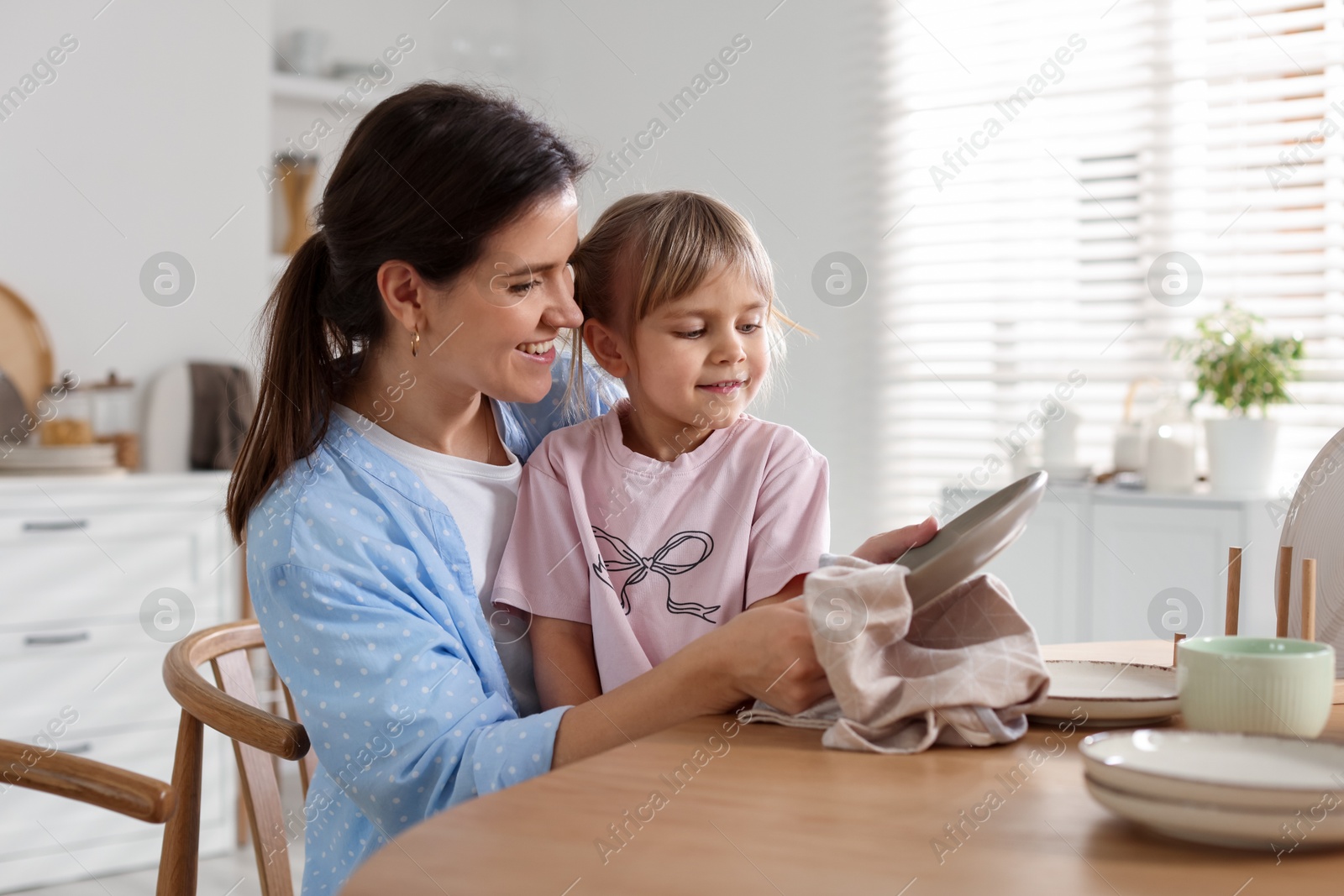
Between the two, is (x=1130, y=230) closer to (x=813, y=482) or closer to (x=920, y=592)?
(x=813, y=482)

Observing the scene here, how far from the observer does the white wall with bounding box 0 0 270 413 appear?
127 inches

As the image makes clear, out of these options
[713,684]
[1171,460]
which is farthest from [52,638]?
[1171,460]

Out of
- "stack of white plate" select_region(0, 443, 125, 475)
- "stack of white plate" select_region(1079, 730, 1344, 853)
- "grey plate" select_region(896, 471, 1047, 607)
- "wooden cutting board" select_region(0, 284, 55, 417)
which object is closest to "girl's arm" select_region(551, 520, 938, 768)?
"grey plate" select_region(896, 471, 1047, 607)

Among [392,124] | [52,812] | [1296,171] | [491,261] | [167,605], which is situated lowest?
[52,812]

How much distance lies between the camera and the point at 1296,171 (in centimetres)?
319

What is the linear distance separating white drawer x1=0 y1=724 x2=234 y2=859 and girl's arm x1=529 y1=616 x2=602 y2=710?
1.98 m

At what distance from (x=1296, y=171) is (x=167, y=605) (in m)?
3.20

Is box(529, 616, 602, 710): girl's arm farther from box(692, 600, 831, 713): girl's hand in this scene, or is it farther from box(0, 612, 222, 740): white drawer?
box(0, 612, 222, 740): white drawer

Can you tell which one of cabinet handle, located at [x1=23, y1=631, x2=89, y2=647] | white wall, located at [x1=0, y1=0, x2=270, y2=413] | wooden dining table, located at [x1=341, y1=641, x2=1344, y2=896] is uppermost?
white wall, located at [x1=0, y1=0, x2=270, y2=413]

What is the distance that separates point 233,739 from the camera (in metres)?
1.15

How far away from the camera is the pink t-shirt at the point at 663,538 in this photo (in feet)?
4.02

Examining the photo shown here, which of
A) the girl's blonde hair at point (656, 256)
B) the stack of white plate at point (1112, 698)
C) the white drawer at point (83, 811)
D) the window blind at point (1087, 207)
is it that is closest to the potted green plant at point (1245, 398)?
the window blind at point (1087, 207)

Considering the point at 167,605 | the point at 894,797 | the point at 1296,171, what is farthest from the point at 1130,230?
the point at 894,797

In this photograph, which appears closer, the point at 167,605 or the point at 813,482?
the point at 813,482
